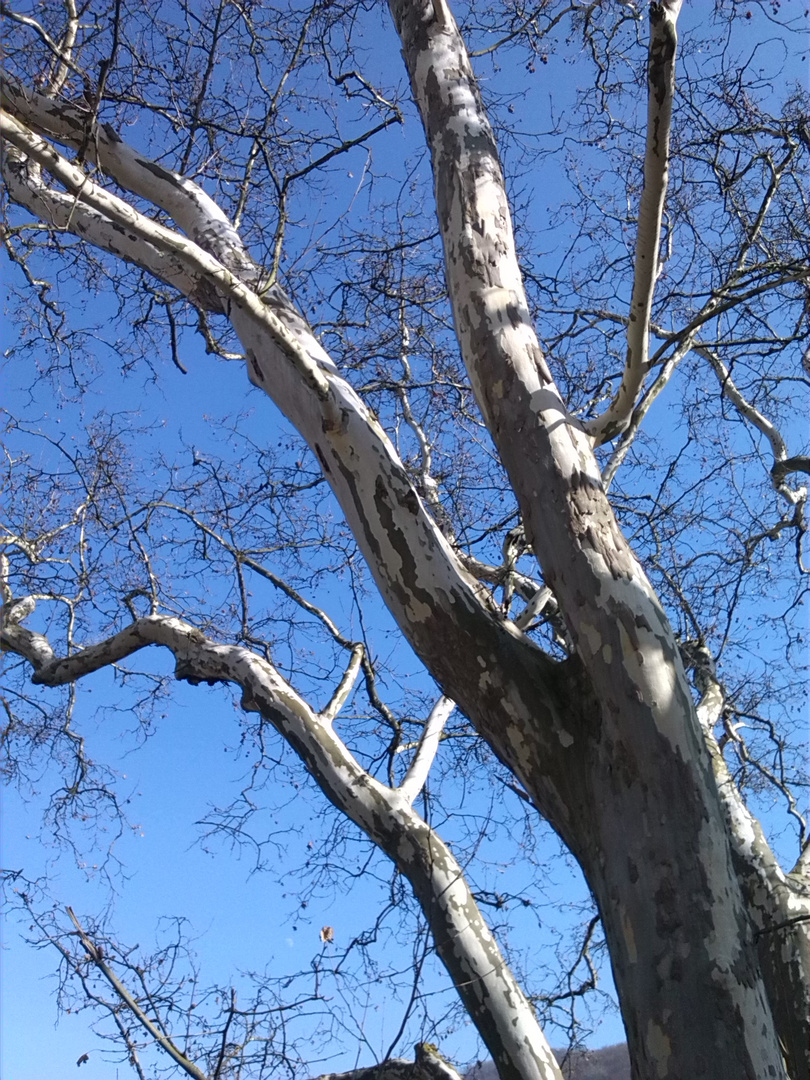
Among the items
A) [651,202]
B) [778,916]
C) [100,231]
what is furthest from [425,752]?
[100,231]

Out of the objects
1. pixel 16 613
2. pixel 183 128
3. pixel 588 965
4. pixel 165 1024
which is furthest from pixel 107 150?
pixel 588 965

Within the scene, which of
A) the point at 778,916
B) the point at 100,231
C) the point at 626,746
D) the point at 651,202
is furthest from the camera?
the point at 100,231

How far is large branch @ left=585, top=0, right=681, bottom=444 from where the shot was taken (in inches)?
100

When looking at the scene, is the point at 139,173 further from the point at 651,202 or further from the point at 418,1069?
the point at 418,1069

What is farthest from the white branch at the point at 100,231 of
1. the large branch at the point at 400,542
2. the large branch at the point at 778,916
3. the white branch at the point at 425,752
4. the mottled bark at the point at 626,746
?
the large branch at the point at 778,916

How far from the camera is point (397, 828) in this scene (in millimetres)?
3342

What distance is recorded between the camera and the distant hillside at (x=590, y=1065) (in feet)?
10.9

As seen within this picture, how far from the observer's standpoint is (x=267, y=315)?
287 centimetres

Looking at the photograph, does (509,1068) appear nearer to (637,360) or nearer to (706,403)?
(637,360)

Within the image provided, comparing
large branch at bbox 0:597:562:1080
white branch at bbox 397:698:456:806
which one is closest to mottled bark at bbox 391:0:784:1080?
large branch at bbox 0:597:562:1080

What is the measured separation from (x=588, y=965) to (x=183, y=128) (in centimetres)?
489

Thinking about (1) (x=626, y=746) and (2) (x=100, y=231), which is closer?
(1) (x=626, y=746)

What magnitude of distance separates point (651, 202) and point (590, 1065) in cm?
387

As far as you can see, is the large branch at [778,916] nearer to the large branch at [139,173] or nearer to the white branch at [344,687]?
the white branch at [344,687]
